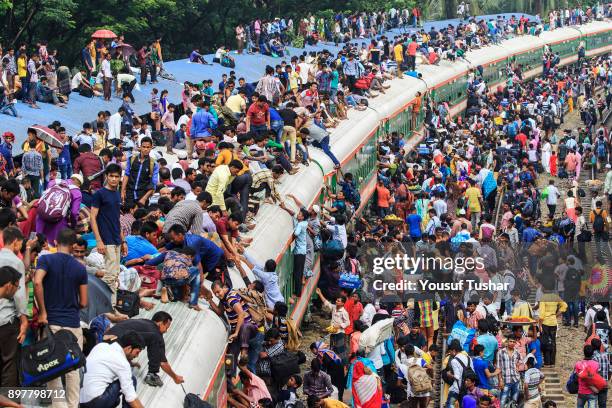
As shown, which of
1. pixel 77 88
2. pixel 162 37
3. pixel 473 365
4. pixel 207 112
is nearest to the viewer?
pixel 473 365

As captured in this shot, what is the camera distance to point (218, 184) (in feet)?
48.0

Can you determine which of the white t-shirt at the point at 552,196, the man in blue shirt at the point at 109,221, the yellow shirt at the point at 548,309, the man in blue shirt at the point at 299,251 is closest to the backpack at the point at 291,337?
the man in blue shirt at the point at 299,251

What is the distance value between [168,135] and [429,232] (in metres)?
5.10

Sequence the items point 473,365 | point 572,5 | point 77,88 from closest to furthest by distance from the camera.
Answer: point 473,365 < point 77,88 < point 572,5

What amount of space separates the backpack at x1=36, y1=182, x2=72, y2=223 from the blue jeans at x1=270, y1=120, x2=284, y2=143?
327 inches

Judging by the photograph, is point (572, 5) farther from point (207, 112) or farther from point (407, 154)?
point (207, 112)

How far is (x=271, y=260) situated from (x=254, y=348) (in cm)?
163

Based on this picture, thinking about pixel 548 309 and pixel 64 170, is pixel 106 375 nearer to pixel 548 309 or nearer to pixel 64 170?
pixel 64 170

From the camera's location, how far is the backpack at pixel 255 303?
1275 centimetres

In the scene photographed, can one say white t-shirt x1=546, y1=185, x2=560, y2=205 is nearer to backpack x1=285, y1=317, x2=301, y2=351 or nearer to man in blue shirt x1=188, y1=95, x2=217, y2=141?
man in blue shirt x1=188, y1=95, x2=217, y2=141

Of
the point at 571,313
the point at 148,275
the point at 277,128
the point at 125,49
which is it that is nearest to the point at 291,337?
the point at 148,275

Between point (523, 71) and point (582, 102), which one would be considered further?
point (523, 71)

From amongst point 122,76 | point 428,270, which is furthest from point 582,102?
point 428,270

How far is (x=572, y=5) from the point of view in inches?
3302
